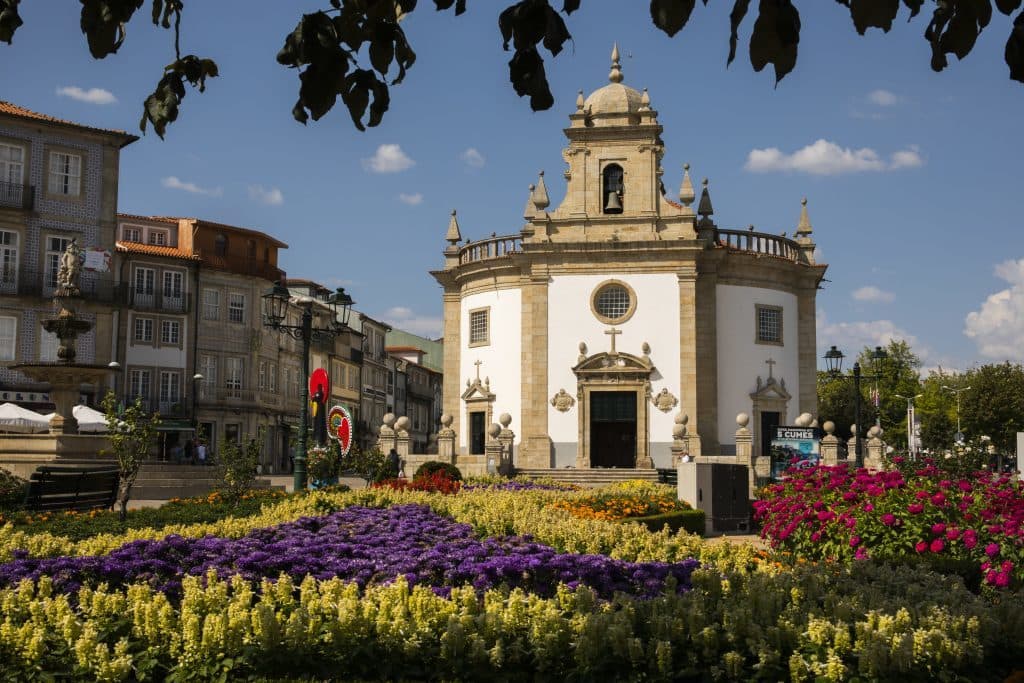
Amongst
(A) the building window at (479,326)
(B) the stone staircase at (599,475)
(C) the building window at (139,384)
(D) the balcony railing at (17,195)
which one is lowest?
(B) the stone staircase at (599,475)

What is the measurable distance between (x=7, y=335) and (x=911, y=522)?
39.3 metres

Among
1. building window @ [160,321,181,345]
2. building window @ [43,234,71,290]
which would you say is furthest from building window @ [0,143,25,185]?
building window @ [160,321,181,345]

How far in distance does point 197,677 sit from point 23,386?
38912 mm

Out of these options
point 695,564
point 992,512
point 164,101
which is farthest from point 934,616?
point 164,101

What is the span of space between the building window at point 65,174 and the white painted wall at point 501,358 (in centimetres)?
1733

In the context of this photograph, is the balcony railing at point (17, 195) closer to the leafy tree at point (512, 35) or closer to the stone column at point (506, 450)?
the stone column at point (506, 450)

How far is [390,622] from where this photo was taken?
7.33 meters

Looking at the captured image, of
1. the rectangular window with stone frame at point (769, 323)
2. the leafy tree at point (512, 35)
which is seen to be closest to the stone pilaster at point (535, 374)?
the rectangular window with stone frame at point (769, 323)

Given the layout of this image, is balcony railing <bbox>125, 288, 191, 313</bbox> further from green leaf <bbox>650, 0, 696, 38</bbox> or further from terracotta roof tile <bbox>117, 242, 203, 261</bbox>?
green leaf <bbox>650, 0, 696, 38</bbox>

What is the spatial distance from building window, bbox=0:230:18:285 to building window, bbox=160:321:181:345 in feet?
29.1

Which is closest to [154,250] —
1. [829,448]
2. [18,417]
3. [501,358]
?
[501,358]

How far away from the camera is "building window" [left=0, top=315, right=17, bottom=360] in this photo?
42312 millimetres

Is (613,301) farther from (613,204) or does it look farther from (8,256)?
(8,256)

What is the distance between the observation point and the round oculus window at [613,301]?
129 feet
